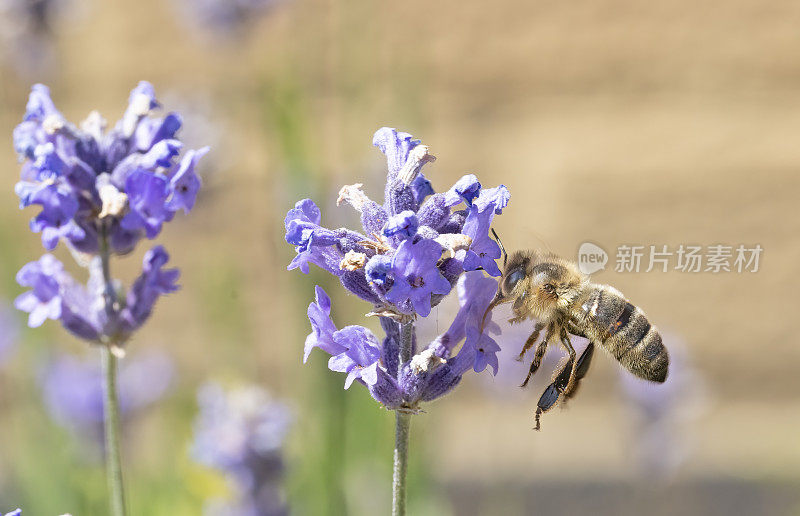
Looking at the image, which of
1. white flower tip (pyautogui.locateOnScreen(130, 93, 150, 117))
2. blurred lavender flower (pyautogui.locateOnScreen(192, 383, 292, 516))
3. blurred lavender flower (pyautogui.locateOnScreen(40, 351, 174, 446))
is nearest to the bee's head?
white flower tip (pyautogui.locateOnScreen(130, 93, 150, 117))

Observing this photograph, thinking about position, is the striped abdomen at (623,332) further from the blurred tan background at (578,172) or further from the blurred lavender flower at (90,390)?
the blurred tan background at (578,172)

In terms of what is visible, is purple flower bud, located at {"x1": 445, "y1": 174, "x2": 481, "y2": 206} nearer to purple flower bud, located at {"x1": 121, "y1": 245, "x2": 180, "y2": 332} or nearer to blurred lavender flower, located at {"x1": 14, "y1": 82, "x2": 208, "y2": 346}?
blurred lavender flower, located at {"x1": 14, "y1": 82, "x2": 208, "y2": 346}

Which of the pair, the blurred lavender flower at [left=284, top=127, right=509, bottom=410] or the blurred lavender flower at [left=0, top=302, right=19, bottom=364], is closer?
the blurred lavender flower at [left=284, top=127, right=509, bottom=410]

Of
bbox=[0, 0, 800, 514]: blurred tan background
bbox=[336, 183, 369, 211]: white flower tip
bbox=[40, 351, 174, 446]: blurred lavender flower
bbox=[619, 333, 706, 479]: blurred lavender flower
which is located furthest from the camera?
bbox=[0, 0, 800, 514]: blurred tan background

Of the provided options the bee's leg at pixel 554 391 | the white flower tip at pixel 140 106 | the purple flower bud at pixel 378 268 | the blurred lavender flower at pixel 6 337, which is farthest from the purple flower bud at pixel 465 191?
the blurred lavender flower at pixel 6 337

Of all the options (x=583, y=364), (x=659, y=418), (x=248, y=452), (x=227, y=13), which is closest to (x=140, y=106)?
(x=583, y=364)

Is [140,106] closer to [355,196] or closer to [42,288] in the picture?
[42,288]
